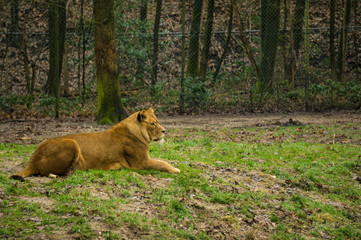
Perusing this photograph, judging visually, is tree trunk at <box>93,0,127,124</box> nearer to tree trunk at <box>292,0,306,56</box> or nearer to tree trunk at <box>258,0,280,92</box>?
tree trunk at <box>258,0,280,92</box>

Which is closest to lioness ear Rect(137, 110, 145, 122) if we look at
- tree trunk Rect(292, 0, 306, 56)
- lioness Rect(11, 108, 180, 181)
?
lioness Rect(11, 108, 180, 181)

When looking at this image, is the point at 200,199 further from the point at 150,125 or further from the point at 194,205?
the point at 150,125

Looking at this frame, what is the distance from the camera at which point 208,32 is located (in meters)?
17.9

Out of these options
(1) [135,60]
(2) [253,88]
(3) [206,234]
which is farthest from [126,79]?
(3) [206,234]

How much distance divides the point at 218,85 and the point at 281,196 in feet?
32.2

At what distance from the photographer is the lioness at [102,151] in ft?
20.1

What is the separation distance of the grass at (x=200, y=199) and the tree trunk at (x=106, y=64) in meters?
3.59

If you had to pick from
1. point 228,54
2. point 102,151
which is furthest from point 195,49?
point 102,151

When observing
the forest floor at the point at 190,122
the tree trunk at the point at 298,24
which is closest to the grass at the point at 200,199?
the forest floor at the point at 190,122

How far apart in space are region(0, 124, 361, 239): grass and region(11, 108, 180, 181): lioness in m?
0.22

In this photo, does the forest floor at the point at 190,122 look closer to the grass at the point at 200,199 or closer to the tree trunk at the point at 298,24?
the grass at the point at 200,199

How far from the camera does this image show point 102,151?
6570 mm

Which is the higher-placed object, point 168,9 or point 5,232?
Result: point 168,9

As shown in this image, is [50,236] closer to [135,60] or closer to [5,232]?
[5,232]
